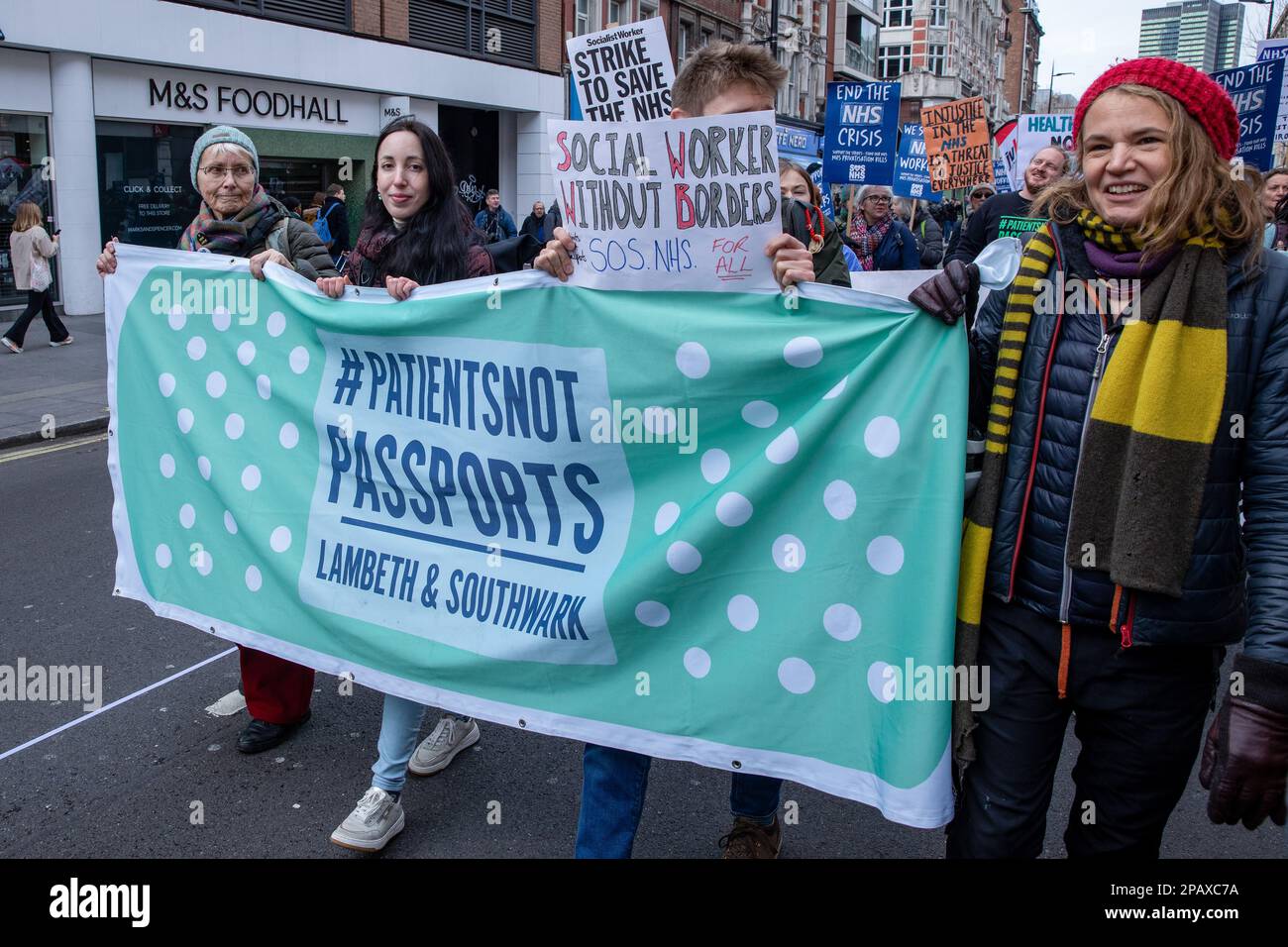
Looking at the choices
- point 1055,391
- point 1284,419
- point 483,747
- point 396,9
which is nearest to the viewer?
point 1284,419

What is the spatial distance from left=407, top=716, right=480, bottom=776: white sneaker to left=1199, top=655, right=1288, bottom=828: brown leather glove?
257cm

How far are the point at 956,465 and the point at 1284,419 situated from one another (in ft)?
2.07

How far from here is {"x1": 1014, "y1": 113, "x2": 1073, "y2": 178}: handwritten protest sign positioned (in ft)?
33.5

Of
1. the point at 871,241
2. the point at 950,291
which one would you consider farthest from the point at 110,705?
the point at 871,241

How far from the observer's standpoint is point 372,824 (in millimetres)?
3340

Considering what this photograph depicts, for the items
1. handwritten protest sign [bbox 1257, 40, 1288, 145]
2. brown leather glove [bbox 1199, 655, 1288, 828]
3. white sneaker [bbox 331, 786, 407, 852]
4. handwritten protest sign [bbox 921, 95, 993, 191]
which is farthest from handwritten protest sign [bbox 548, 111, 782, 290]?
handwritten protest sign [bbox 921, 95, 993, 191]

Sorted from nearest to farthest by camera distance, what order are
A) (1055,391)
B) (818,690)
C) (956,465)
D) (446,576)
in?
(1055,391), (956,465), (818,690), (446,576)

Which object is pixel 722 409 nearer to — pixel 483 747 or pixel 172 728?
pixel 483 747

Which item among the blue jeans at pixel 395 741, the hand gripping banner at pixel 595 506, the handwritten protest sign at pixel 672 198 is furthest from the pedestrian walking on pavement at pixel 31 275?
the handwritten protest sign at pixel 672 198

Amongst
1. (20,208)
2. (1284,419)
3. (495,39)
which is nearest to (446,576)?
(1284,419)

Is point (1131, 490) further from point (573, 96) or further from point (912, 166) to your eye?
point (912, 166)

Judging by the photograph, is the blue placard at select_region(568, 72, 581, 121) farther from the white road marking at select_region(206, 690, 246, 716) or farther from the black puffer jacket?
the white road marking at select_region(206, 690, 246, 716)

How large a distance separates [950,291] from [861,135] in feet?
40.4

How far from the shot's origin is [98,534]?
21.8 ft
